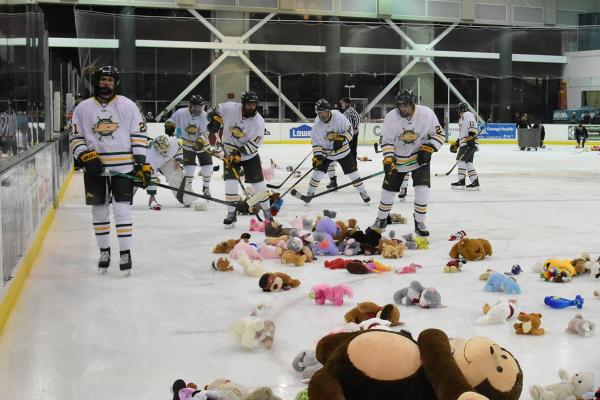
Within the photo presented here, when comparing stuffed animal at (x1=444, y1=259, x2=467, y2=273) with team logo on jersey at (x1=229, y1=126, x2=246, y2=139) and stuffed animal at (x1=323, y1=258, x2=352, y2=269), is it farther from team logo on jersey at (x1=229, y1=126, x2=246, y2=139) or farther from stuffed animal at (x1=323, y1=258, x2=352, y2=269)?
team logo on jersey at (x1=229, y1=126, x2=246, y2=139)

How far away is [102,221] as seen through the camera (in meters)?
5.11

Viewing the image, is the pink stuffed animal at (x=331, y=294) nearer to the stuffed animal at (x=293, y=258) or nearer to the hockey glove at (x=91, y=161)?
the stuffed animal at (x=293, y=258)

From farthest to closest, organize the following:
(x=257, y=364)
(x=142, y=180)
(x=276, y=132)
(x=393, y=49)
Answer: (x=393, y=49), (x=276, y=132), (x=142, y=180), (x=257, y=364)

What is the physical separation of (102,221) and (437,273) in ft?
6.99

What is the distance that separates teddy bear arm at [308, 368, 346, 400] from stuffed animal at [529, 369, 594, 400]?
757 millimetres

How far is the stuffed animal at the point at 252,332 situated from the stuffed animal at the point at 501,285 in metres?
1.64

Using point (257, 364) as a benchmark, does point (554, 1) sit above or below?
above

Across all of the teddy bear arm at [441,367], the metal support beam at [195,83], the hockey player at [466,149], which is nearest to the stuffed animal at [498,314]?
the teddy bear arm at [441,367]

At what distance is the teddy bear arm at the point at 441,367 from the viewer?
81.5 inches

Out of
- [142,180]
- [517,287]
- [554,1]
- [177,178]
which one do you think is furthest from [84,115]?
[554,1]

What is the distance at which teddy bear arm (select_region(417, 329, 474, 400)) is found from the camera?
6.79ft

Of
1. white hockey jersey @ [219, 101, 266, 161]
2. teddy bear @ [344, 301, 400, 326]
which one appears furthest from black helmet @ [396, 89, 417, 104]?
teddy bear @ [344, 301, 400, 326]

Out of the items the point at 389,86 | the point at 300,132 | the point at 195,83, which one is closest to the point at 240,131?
the point at 300,132

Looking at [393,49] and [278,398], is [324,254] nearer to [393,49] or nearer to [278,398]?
[278,398]
